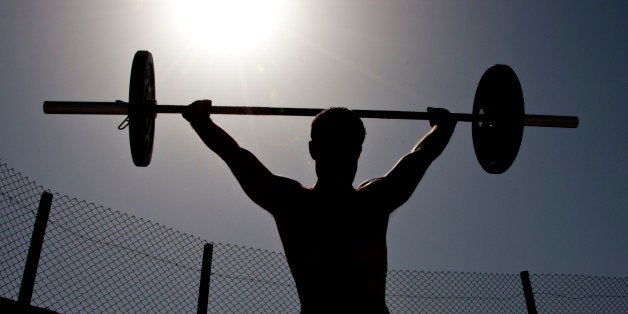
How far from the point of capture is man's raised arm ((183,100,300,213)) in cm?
147

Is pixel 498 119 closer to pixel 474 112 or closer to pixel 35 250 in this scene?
pixel 474 112

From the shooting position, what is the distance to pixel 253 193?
150 centimetres

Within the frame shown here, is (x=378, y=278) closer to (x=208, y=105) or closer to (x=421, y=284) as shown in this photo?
(x=208, y=105)

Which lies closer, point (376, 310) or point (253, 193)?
point (376, 310)

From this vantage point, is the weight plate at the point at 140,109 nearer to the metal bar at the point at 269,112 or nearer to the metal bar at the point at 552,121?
the metal bar at the point at 269,112

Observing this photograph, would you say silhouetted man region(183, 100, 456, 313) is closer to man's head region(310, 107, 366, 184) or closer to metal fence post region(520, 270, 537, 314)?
man's head region(310, 107, 366, 184)

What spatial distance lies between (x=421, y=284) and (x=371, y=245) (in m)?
3.27

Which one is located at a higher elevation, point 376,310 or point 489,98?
point 489,98

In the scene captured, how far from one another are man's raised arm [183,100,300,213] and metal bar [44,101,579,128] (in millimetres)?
850

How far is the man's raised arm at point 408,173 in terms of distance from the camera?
A: 153 centimetres

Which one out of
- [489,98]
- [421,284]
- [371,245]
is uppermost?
[489,98]

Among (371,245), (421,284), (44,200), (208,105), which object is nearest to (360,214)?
(371,245)

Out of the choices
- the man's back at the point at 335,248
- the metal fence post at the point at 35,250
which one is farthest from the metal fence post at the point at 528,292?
the metal fence post at the point at 35,250

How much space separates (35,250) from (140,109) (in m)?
1.06
